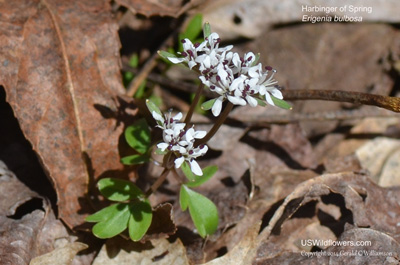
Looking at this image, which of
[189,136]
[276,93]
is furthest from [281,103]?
[189,136]

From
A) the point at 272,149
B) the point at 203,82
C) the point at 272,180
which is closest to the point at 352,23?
the point at 272,149

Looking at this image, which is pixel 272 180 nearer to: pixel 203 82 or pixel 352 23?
pixel 203 82

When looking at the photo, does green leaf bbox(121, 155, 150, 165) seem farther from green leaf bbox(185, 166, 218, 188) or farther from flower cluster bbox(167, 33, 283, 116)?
flower cluster bbox(167, 33, 283, 116)

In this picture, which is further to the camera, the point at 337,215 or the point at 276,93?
the point at 337,215

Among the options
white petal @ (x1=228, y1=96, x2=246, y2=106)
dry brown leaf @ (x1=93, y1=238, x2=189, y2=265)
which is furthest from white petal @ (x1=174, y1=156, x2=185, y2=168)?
dry brown leaf @ (x1=93, y1=238, x2=189, y2=265)

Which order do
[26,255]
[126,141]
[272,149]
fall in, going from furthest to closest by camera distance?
[272,149]
[126,141]
[26,255]

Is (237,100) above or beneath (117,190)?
above

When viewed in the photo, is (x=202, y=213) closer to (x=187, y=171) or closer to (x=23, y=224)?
(x=187, y=171)
